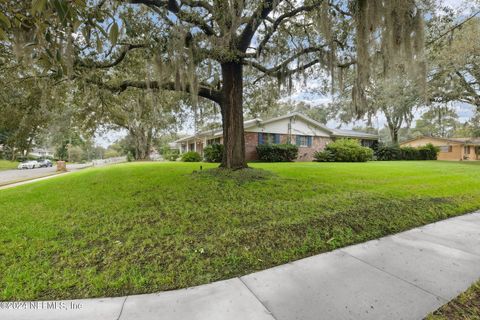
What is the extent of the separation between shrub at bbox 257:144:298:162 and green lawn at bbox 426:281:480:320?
45.8ft

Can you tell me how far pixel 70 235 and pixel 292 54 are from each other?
731 cm

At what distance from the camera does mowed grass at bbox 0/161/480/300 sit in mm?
2271

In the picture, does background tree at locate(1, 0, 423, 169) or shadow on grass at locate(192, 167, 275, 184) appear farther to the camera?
shadow on grass at locate(192, 167, 275, 184)

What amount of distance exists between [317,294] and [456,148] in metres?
36.0

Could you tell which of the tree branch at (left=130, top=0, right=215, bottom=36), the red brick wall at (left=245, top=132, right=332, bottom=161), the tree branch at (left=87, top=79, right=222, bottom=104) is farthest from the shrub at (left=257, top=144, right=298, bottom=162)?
the tree branch at (left=130, top=0, right=215, bottom=36)

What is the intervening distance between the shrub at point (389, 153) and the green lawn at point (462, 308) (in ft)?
68.5

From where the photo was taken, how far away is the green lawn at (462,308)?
1.69 m

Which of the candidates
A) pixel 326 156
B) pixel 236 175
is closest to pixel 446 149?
pixel 326 156

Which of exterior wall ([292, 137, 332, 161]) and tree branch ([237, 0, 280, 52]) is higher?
tree branch ([237, 0, 280, 52])

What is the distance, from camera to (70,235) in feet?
10.6

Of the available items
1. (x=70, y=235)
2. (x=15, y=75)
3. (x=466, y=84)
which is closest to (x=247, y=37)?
(x=70, y=235)

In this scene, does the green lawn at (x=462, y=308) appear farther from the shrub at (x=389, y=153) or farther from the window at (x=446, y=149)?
the window at (x=446, y=149)

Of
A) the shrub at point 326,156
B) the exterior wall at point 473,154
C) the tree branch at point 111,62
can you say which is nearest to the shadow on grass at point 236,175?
the tree branch at point 111,62

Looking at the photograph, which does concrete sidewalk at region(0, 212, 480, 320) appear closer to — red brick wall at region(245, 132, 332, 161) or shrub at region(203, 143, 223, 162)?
shrub at region(203, 143, 223, 162)
